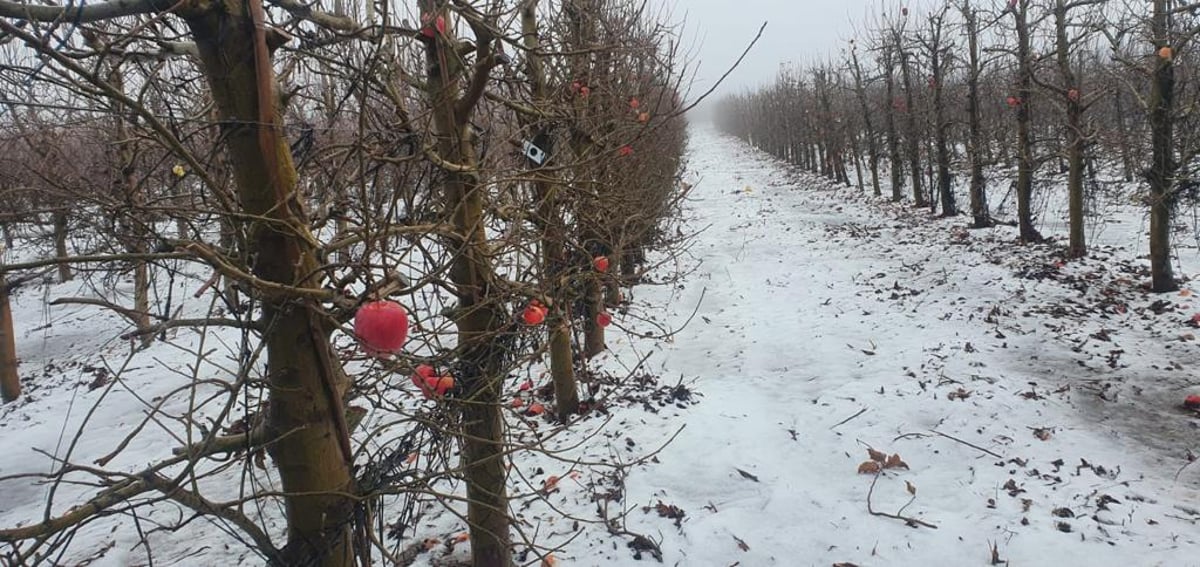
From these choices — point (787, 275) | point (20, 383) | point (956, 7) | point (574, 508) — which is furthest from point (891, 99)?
point (20, 383)

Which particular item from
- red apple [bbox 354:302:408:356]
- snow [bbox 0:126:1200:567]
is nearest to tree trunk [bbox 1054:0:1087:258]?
snow [bbox 0:126:1200:567]

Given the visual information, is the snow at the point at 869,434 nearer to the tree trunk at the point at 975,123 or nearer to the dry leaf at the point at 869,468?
the dry leaf at the point at 869,468

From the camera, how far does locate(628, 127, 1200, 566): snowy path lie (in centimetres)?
397

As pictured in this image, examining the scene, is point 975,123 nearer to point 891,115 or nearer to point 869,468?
point 891,115

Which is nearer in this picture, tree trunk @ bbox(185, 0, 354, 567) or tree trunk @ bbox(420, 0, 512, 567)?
tree trunk @ bbox(185, 0, 354, 567)

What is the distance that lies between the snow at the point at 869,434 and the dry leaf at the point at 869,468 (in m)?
0.07

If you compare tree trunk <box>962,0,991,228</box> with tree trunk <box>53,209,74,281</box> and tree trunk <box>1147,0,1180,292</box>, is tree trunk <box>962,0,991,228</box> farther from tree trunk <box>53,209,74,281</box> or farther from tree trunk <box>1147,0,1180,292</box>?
tree trunk <box>53,209,74,281</box>

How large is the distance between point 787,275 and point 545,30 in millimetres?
7169

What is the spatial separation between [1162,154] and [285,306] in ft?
32.8

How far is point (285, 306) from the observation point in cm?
174

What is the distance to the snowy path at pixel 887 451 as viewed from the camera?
3967mm

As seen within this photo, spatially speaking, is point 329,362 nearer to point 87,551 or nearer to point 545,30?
point 87,551

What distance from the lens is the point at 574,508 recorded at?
493 cm

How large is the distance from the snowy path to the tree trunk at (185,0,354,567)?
2.86 metres
